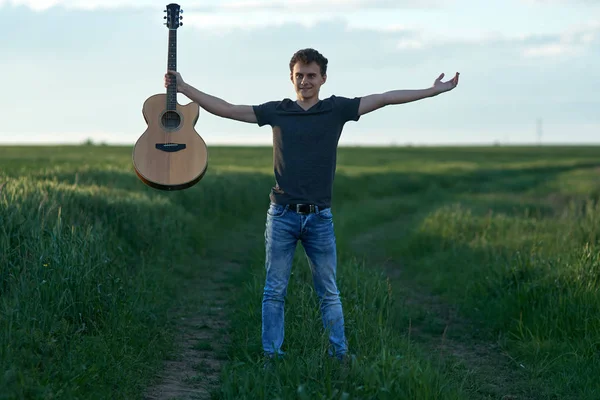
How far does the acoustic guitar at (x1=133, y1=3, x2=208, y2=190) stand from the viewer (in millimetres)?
6094

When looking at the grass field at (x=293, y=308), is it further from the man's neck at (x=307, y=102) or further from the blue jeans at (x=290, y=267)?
the man's neck at (x=307, y=102)

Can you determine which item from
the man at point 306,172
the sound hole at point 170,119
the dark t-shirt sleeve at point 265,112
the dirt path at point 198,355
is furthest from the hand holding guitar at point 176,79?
the dirt path at point 198,355

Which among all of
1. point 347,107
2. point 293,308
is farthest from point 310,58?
point 293,308

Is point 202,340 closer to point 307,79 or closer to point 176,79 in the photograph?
point 176,79

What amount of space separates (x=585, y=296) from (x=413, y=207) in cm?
1338

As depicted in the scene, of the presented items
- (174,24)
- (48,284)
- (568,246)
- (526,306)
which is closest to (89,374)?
(48,284)

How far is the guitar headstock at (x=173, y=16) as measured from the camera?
623 centimetres

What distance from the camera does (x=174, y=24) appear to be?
625 centimetres

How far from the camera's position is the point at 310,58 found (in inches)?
209

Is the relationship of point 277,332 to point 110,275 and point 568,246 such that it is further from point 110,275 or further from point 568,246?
point 568,246

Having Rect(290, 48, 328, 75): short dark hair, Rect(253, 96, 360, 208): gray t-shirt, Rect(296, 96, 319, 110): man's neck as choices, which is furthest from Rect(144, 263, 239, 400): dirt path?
Rect(290, 48, 328, 75): short dark hair

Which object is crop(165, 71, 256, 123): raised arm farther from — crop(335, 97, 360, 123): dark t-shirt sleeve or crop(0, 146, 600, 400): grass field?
crop(0, 146, 600, 400): grass field

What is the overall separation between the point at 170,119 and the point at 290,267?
1872 mm

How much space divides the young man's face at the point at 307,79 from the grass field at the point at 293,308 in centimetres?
184
